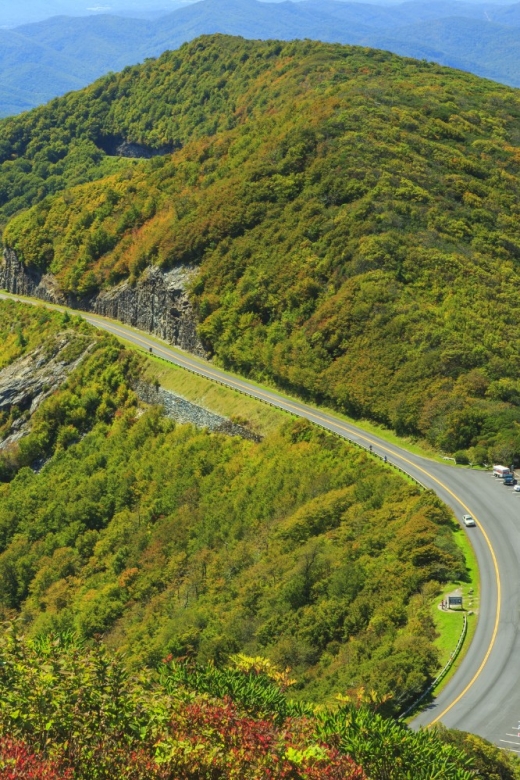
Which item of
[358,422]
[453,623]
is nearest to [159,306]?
[358,422]

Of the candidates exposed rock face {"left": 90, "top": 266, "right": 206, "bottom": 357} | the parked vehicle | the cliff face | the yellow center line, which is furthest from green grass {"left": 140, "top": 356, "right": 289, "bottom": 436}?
the parked vehicle

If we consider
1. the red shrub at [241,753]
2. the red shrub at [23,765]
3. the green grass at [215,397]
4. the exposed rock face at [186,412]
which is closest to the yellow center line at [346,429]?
the green grass at [215,397]

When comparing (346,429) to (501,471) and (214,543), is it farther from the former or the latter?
(214,543)

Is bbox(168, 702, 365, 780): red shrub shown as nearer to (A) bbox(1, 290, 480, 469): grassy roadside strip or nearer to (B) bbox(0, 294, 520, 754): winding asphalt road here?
(B) bbox(0, 294, 520, 754): winding asphalt road

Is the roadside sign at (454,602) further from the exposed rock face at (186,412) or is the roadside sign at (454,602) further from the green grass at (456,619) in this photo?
the exposed rock face at (186,412)

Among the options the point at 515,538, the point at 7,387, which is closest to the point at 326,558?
the point at 515,538

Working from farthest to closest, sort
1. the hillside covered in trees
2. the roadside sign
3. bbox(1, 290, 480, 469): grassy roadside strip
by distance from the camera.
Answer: bbox(1, 290, 480, 469): grassy roadside strip, the hillside covered in trees, the roadside sign

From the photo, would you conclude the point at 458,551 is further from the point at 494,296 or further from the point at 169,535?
the point at 494,296
